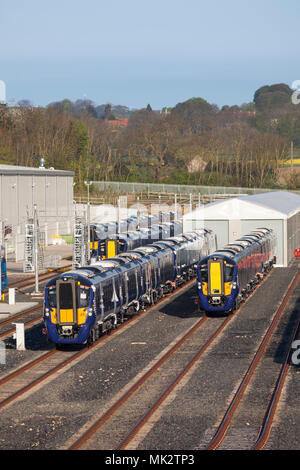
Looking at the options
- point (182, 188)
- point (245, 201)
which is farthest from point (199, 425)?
point (182, 188)

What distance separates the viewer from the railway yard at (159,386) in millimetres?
18828

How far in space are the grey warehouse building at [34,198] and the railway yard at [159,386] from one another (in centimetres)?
3193

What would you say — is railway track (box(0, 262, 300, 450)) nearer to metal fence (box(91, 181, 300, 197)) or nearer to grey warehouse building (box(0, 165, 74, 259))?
grey warehouse building (box(0, 165, 74, 259))

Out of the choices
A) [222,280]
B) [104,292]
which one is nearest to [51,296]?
[104,292]

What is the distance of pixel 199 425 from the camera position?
64.8ft

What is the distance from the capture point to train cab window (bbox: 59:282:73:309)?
28359 mm

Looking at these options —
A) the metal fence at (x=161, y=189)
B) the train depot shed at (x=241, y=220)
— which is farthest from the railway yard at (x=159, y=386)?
the metal fence at (x=161, y=189)

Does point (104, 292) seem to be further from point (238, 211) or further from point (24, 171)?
point (24, 171)

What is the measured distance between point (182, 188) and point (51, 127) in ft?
75.7

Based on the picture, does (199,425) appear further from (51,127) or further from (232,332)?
(51,127)

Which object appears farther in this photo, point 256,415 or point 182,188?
point 182,188

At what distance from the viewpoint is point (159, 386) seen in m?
23.8

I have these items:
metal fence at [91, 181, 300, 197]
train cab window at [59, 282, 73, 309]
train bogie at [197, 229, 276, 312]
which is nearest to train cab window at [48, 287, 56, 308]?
train cab window at [59, 282, 73, 309]

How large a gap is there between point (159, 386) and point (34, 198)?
5441cm
